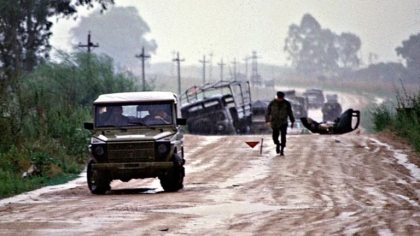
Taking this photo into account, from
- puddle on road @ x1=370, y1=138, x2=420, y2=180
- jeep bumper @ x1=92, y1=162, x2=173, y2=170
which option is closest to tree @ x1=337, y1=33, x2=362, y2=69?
puddle on road @ x1=370, y1=138, x2=420, y2=180

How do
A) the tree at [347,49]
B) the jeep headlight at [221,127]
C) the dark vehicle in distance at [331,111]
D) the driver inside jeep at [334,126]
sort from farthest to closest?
the tree at [347,49], the dark vehicle in distance at [331,111], the jeep headlight at [221,127], the driver inside jeep at [334,126]

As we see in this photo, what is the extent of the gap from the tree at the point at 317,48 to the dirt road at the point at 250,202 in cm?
14313

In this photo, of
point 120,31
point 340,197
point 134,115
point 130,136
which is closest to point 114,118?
point 134,115

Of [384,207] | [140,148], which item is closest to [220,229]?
[384,207]

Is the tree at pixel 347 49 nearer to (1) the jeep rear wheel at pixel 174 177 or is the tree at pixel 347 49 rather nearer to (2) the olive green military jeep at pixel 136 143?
(2) the olive green military jeep at pixel 136 143

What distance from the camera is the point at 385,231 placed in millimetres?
13008

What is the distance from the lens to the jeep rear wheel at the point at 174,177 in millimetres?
19891

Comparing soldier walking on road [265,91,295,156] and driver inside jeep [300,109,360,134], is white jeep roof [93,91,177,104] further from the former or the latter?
driver inside jeep [300,109,360,134]

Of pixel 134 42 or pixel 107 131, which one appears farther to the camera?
pixel 134 42

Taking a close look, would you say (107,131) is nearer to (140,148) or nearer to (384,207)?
(140,148)

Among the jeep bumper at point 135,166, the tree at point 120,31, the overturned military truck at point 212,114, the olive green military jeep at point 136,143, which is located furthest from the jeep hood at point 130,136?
the tree at point 120,31

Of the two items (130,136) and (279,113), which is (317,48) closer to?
(279,113)

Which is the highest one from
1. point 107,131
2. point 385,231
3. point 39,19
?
point 39,19

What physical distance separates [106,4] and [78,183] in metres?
33.9
